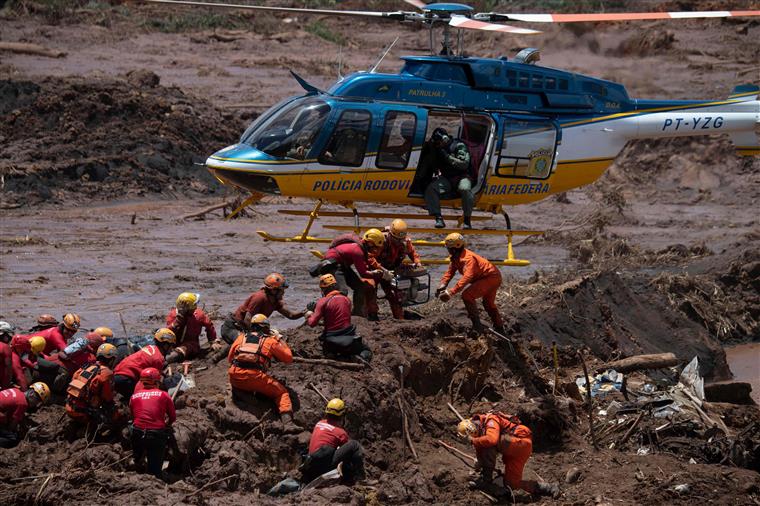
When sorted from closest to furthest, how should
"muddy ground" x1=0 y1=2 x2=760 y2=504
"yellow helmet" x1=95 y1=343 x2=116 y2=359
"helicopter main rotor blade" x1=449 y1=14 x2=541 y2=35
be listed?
"yellow helmet" x1=95 y1=343 x2=116 y2=359 → "muddy ground" x1=0 y1=2 x2=760 y2=504 → "helicopter main rotor blade" x1=449 y1=14 x2=541 y2=35

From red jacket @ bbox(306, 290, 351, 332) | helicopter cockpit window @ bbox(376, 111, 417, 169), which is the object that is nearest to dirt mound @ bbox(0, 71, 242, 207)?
helicopter cockpit window @ bbox(376, 111, 417, 169)

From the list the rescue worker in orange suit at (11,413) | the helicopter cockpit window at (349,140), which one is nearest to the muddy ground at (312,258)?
the rescue worker in orange suit at (11,413)

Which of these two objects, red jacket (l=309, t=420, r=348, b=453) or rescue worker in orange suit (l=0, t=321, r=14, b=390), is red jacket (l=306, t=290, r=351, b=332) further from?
rescue worker in orange suit (l=0, t=321, r=14, b=390)

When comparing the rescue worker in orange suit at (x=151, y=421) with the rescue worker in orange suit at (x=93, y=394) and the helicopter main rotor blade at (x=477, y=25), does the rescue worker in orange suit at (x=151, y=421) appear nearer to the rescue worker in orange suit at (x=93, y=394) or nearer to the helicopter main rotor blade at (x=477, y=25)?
the rescue worker in orange suit at (x=93, y=394)

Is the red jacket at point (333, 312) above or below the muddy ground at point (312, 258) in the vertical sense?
above

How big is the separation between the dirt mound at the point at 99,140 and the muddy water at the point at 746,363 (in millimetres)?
13037

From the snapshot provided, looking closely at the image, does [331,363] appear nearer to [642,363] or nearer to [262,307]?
[262,307]

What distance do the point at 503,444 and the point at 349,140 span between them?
5.51 m

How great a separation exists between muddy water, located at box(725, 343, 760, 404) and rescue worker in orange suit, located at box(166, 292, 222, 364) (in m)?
10.1

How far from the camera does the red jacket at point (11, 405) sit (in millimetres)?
12633

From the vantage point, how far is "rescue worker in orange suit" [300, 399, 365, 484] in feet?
41.3

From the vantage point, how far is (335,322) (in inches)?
554

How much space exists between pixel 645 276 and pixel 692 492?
895 cm

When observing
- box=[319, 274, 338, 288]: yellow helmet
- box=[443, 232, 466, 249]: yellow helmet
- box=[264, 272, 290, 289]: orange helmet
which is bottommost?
box=[264, 272, 290, 289]: orange helmet
